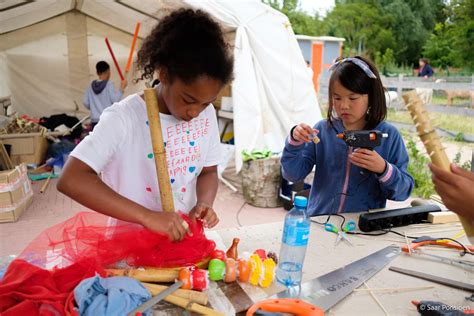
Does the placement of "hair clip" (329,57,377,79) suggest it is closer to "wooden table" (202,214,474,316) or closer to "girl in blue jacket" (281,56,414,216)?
"girl in blue jacket" (281,56,414,216)

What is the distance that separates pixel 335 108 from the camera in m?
2.10

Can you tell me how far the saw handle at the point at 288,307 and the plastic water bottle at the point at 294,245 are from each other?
0.17 m

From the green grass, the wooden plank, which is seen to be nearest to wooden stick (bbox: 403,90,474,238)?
the wooden plank

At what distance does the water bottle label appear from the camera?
1352mm

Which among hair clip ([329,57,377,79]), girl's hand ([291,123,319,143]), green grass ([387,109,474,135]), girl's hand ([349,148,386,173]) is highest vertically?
hair clip ([329,57,377,79])

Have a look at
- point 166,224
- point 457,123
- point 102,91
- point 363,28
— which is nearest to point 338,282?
point 166,224

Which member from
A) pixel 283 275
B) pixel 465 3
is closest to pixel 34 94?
pixel 283 275

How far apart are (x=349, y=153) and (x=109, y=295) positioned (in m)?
1.52

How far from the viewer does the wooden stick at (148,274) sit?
1.27 metres

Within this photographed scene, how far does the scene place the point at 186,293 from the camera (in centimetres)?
Answer: 120

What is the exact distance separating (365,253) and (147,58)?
49.4 inches

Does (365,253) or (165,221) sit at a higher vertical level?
(165,221)

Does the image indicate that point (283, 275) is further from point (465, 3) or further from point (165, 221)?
point (465, 3)

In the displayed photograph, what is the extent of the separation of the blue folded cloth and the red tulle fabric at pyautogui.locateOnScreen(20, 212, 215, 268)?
6.4 inches
